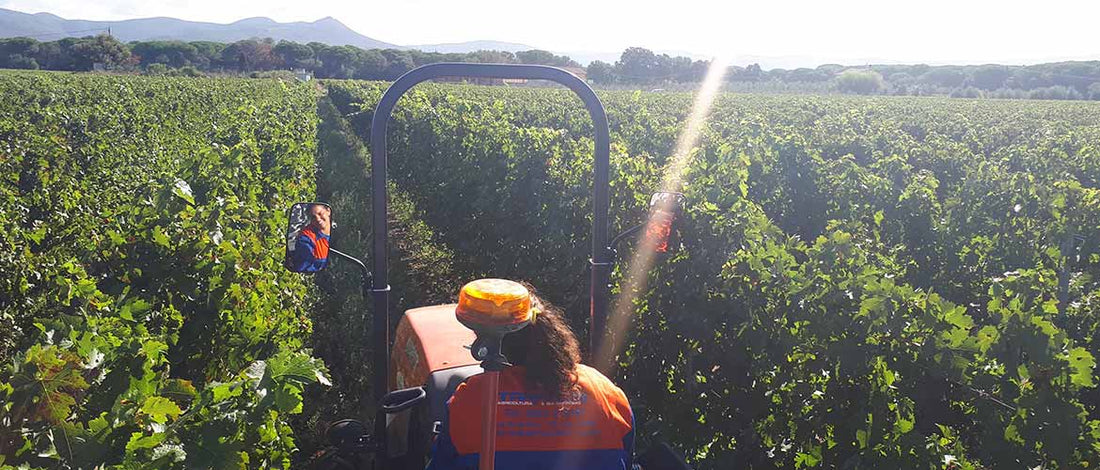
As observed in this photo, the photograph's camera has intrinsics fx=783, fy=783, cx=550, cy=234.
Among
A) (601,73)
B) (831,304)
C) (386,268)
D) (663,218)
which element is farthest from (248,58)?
(663,218)

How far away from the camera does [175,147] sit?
36.0 feet

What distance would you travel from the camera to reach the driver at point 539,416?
229 centimetres

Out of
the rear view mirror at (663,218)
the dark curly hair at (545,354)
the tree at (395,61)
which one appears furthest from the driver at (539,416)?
the tree at (395,61)

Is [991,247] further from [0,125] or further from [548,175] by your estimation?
[0,125]

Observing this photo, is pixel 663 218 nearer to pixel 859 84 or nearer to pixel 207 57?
pixel 859 84

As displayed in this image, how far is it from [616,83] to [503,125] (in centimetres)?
6295

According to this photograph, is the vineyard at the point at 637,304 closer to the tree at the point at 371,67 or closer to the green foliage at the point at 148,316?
the green foliage at the point at 148,316

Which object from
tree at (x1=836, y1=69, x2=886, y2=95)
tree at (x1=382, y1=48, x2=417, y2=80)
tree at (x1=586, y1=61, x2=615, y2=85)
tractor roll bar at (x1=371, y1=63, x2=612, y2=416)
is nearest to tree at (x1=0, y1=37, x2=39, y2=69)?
tree at (x1=382, y1=48, x2=417, y2=80)

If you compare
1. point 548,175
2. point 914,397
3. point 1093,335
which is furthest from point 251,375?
point 548,175

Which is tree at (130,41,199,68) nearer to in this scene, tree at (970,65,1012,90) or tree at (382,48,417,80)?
tree at (382,48,417,80)

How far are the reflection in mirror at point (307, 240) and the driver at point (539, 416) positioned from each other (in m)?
0.74

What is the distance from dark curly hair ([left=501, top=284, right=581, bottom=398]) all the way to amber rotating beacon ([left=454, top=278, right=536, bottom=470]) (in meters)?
0.09

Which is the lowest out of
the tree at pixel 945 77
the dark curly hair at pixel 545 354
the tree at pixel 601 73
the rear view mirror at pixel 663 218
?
the dark curly hair at pixel 545 354

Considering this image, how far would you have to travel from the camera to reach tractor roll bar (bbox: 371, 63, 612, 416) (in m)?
2.94
